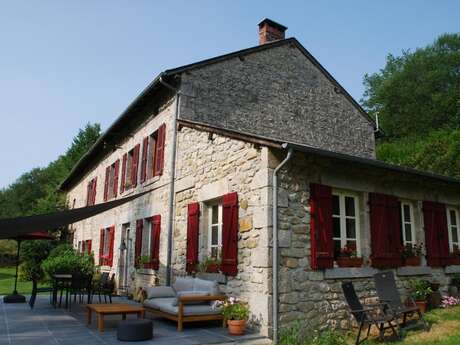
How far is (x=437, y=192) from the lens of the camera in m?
7.72

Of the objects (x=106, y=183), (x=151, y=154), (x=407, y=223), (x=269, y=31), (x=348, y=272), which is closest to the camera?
(x=348, y=272)

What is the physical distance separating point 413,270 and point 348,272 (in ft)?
5.61

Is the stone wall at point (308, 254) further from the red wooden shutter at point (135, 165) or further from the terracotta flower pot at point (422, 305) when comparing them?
the red wooden shutter at point (135, 165)

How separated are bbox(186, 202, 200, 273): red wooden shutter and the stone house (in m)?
0.02

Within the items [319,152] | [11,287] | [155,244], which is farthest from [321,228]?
[11,287]

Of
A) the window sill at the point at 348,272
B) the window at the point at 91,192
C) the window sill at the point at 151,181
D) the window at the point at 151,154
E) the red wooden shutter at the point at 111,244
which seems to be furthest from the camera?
the window at the point at 91,192

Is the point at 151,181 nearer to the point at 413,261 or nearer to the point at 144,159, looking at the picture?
the point at 144,159

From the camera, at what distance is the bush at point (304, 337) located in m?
4.96

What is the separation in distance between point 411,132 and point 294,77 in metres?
15.1

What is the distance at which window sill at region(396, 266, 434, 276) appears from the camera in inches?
→ 259

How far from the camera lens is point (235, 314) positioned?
528cm

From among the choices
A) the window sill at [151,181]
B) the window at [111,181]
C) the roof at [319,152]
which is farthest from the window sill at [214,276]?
the window at [111,181]

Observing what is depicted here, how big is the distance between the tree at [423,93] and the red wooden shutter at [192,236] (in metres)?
17.7

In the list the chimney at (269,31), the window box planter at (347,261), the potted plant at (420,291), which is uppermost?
the chimney at (269,31)
